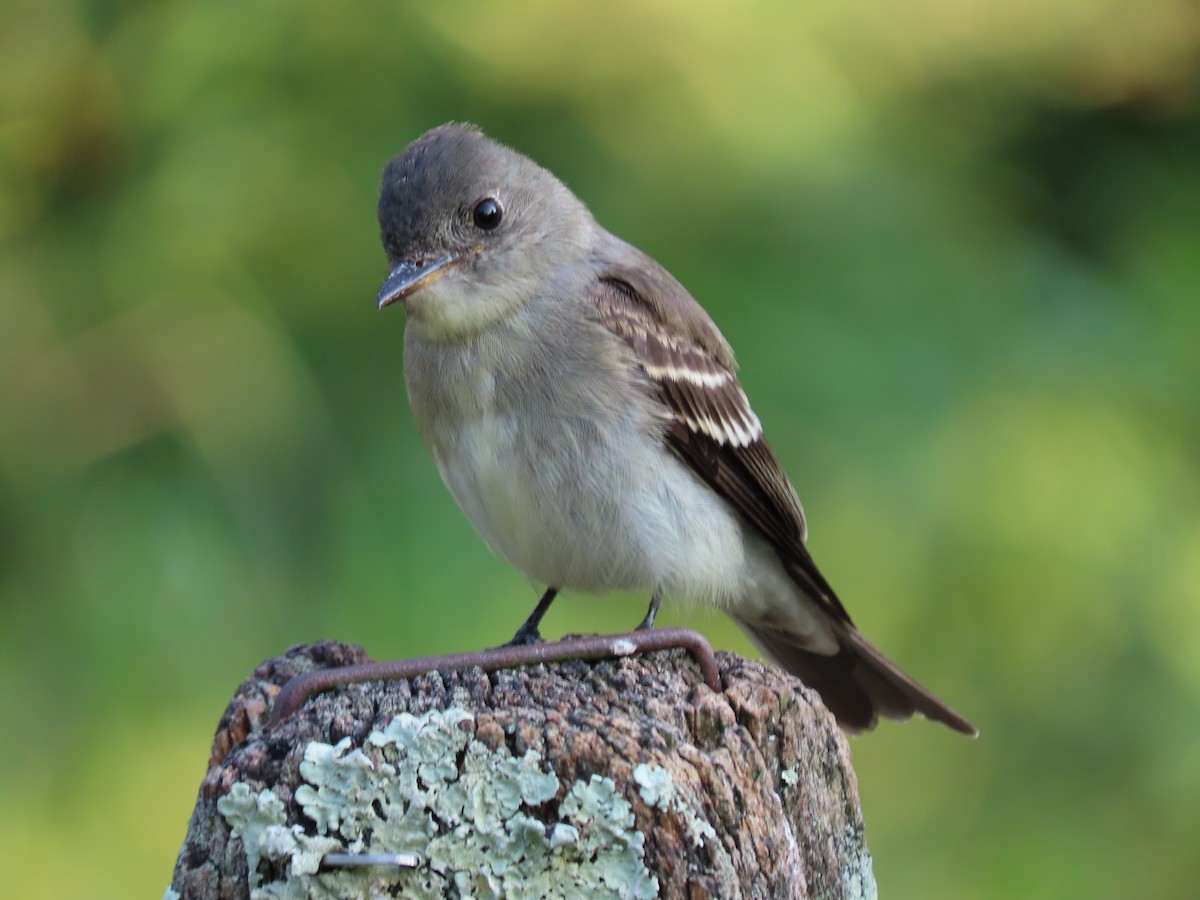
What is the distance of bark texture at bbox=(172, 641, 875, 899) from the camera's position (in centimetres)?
165

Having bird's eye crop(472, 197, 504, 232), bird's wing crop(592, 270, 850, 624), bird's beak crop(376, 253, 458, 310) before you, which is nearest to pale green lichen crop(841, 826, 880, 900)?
bird's wing crop(592, 270, 850, 624)

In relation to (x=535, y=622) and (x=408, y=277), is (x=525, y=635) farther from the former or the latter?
(x=408, y=277)

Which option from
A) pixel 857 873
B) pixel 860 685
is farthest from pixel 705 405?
pixel 857 873

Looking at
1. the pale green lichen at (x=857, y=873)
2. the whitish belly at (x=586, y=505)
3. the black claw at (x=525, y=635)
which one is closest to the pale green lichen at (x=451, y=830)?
the pale green lichen at (x=857, y=873)

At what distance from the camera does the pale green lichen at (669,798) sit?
5.40ft

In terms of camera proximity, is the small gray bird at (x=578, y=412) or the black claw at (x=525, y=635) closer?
the small gray bird at (x=578, y=412)

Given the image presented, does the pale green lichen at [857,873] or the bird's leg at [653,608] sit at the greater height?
the bird's leg at [653,608]

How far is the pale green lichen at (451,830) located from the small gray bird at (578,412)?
147 centimetres

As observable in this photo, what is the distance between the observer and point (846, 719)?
136 inches

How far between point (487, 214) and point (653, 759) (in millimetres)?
1932

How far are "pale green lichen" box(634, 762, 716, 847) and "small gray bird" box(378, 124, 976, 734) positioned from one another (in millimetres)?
1474

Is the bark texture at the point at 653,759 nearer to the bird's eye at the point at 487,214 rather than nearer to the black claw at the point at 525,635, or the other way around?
the black claw at the point at 525,635

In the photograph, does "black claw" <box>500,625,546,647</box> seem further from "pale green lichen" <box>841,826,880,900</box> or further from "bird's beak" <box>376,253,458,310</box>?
"pale green lichen" <box>841,826,880,900</box>

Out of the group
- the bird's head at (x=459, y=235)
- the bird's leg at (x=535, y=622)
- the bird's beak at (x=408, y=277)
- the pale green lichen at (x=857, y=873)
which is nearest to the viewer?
the pale green lichen at (x=857, y=873)
